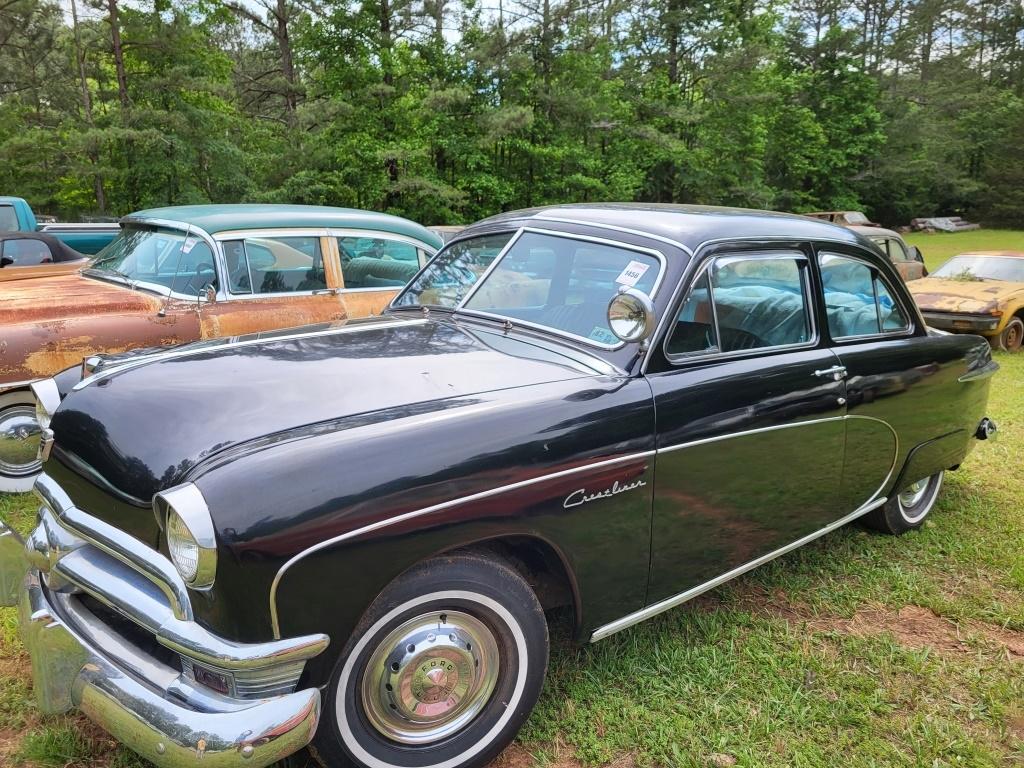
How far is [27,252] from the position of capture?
29.9ft

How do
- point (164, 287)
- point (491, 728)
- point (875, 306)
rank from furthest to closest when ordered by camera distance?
1. point (164, 287)
2. point (875, 306)
3. point (491, 728)

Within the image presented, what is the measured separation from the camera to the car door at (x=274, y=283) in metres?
5.30

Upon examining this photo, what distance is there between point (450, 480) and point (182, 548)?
0.74 m

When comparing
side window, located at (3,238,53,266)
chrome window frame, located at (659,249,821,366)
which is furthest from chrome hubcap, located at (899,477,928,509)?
side window, located at (3,238,53,266)

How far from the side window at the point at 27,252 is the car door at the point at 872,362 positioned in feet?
30.7

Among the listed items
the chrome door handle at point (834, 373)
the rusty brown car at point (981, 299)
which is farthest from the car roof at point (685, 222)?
the rusty brown car at point (981, 299)

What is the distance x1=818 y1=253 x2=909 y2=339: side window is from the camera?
3535 mm

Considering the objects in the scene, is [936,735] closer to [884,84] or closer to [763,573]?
[763,573]

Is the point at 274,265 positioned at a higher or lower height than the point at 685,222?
lower

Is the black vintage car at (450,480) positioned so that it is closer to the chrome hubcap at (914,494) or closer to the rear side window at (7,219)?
the chrome hubcap at (914,494)

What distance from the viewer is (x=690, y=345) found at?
2.93m

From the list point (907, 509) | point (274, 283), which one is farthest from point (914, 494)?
point (274, 283)

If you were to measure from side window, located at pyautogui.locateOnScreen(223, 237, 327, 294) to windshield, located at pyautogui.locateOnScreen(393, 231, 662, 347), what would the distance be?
217cm

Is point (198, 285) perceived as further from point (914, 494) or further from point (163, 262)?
point (914, 494)
